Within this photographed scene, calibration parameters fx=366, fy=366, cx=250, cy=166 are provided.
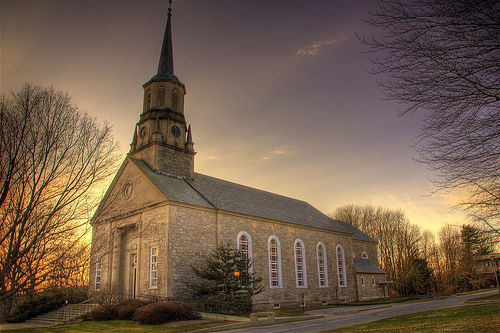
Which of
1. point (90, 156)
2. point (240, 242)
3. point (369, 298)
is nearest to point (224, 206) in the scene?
point (240, 242)

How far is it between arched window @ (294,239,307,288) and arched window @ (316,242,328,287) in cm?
257

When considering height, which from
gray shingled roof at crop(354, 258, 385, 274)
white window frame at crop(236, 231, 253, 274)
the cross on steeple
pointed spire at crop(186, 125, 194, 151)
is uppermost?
the cross on steeple

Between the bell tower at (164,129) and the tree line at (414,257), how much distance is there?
37.4 m

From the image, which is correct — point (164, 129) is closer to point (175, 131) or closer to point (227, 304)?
point (175, 131)

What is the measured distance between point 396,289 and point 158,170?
45005 mm

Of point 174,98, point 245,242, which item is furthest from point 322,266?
point 174,98

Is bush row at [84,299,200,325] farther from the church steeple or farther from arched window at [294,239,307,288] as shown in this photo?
the church steeple

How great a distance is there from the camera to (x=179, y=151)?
101 ft

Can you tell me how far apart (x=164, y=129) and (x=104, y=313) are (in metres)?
15.2

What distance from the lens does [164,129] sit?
3047 cm

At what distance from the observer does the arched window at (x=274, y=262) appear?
30203 mm

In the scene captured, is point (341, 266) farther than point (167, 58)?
Yes

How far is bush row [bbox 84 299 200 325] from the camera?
60.2ft

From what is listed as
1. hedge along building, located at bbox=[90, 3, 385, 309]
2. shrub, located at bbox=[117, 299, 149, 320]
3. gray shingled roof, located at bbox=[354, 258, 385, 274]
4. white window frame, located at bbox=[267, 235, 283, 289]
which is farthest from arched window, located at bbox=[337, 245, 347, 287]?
shrub, located at bbox=[117, 299, 149, 320]
